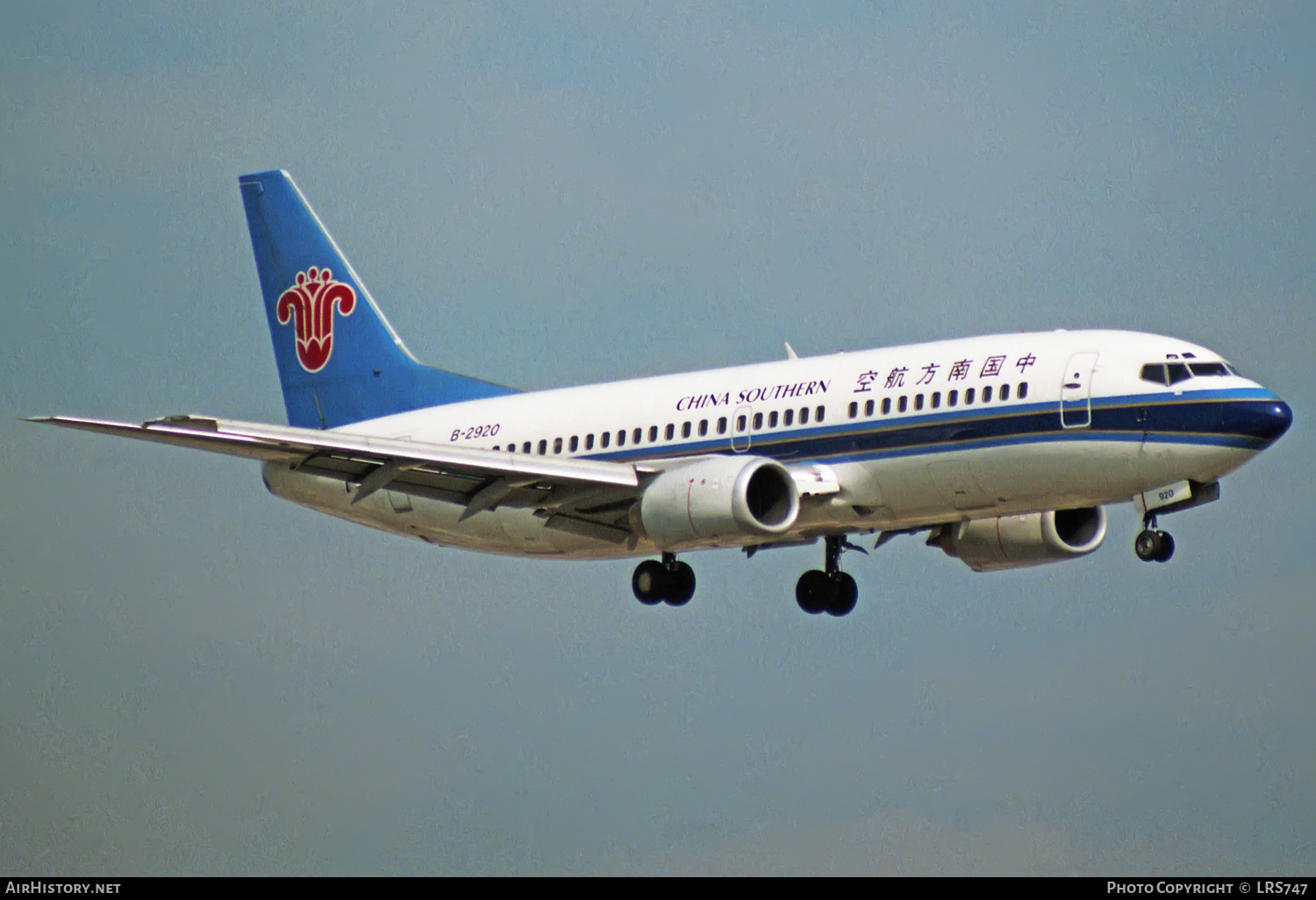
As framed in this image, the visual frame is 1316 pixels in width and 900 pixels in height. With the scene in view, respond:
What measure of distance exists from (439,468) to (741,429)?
590 centimetres

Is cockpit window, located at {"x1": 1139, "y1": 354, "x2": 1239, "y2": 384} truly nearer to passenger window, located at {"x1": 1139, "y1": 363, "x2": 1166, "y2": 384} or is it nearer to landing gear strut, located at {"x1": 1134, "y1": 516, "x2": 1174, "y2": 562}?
passenger window, located at {"x1": 1139, "y1": 363, "x2": 1166, "y2": 384}

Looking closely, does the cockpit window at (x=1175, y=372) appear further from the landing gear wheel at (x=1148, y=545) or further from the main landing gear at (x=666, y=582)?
the main landing gear at (x=666, y=582)

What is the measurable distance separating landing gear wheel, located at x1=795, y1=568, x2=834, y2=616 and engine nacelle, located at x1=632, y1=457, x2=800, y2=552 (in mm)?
5449

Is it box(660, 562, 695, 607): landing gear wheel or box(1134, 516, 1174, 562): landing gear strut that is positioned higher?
box(660, 562, 695, 607): landing gear wheel

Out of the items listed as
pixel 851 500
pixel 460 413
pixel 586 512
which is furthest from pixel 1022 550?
pixel 460 413

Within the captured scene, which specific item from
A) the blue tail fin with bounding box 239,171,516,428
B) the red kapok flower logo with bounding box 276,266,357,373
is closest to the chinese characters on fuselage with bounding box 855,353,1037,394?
the blue tail fin with bounding box 239,171,516,428

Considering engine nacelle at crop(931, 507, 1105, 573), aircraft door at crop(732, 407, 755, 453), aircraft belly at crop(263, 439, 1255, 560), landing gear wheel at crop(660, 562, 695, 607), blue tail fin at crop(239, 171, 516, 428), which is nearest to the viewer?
aircraft belly at crop(263, 439, 1255, 560)

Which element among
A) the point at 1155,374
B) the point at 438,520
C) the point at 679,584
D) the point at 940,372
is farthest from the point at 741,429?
the point at 1155,374

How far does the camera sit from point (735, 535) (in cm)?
4066

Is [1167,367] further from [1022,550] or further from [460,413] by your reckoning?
[460,413]

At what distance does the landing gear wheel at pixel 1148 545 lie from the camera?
127ft

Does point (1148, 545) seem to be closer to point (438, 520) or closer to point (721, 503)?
point (721, 503)

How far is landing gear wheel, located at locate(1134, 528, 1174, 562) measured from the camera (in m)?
38.8

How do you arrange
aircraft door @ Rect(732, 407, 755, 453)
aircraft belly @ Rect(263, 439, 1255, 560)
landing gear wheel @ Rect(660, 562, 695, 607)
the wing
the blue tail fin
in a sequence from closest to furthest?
aircraft belly @ Rect(263, 439, 1255, 560) → the wing → aircraft door @ Rect(732, 407, 755, 453) → landing gear wheel @ Rect(660, 562, 695, 607) → the blue tail fin
